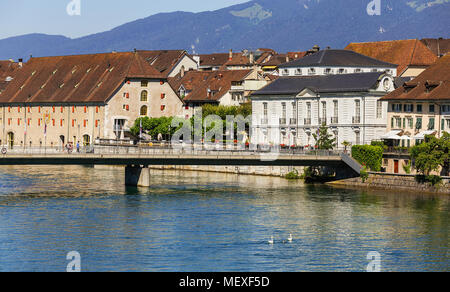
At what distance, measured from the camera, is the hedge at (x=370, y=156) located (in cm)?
8888

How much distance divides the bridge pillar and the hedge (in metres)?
18.4

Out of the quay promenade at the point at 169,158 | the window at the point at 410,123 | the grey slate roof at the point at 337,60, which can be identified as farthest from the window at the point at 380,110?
the grey slate roof at the point at 337,60

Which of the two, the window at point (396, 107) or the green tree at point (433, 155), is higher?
the window at point (396, 107)

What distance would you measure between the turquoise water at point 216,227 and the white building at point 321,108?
40.9 ft

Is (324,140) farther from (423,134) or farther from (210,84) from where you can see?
(210,84)

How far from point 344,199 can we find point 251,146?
20069 mm

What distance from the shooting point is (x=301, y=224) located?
63469mm

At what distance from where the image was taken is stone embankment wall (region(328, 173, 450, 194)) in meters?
80.7

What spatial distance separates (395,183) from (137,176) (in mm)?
20877

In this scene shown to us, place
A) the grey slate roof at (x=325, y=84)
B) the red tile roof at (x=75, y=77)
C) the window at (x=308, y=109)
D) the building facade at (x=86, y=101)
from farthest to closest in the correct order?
1. the red tile roof at (x=75, y=77)
2. the building facade at (x=86, y=101)
3. the window at (x=308, y=109)
4. the grey slate roof at (x=325, y=84)

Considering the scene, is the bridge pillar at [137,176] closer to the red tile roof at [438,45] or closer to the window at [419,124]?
the window at [419,124]

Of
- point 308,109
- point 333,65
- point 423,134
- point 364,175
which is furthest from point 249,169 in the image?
point 423,134
